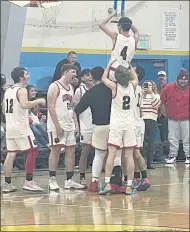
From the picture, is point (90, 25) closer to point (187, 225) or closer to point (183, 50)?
point (183, 50)

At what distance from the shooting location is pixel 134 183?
10102 millimetres

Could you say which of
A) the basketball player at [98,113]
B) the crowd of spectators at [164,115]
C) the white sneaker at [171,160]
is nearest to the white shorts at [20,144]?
the basketball player at [98,113]

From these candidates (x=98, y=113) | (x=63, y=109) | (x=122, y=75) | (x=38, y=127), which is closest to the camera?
(x=122, y=75)

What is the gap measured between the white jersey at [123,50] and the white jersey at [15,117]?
4.48 ft

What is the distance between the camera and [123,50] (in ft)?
32.1

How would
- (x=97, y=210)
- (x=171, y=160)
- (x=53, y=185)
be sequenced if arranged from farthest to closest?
(x=171, y=160) < (x=53, y=185) < (x=97, y=210)

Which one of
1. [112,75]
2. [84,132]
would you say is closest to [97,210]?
[112,75]

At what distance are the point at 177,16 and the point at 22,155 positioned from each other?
19.0 ft

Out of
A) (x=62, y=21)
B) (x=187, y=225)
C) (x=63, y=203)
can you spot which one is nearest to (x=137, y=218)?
(x=187, y=225)

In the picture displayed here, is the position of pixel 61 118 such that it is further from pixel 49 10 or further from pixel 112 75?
pixel 49 10

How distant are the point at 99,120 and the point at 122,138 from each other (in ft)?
1.43

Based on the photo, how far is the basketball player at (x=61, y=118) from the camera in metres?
9.80

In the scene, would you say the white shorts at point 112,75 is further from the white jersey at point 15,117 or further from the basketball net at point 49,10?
the basketball net at point 49,10

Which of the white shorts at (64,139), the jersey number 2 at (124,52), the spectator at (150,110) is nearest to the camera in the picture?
the jersey number 2 at (124,52)
